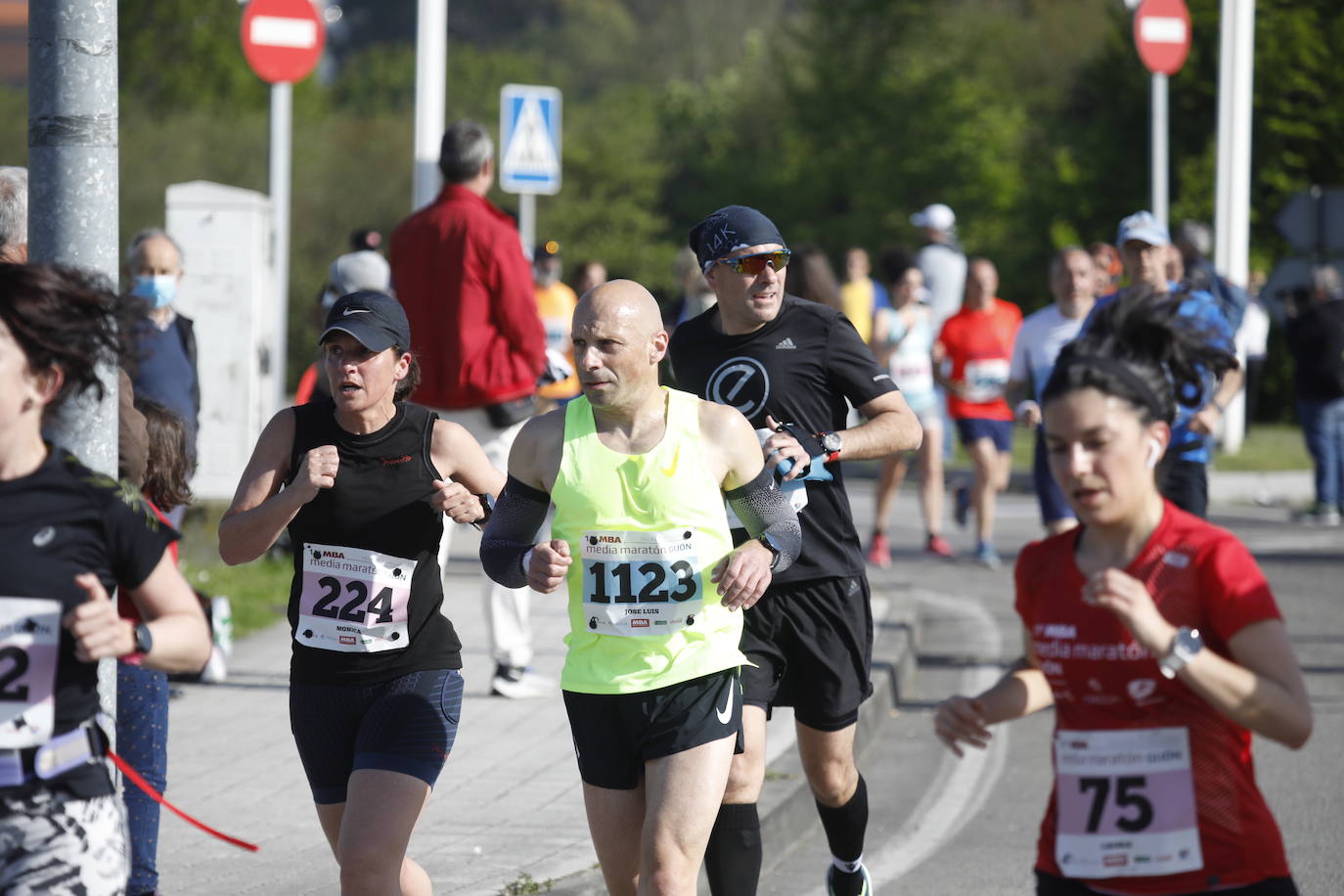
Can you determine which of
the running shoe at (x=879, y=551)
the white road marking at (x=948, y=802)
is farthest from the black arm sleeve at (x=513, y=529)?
the running shoe at (x=879, y=551)

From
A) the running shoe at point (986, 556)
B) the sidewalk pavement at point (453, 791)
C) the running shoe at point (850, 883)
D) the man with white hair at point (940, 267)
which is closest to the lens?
the running shoe at point (850, 883)

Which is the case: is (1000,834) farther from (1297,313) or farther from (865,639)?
(1297,313)

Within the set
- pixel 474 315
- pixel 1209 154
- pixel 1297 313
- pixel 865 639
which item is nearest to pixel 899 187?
pixel 1209 154

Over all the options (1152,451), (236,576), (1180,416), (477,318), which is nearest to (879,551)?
(236,576)

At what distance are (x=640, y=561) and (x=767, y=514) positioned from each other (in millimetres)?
419

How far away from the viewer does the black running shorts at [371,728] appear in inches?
182

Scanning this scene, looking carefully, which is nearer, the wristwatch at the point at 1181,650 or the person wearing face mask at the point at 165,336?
the wristwatch at the point at 1181,650

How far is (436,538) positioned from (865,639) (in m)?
1.40

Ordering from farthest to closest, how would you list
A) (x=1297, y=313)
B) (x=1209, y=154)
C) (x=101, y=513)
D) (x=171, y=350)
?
1. (x=1209, y=154)
2. (x=1297, y=313)
3. (x=171, y=350)
4. (x=101, y=513)

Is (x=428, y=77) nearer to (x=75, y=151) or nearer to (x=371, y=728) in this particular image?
(x=75, y=151)

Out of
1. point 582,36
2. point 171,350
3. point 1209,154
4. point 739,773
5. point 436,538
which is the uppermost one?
point 582,36

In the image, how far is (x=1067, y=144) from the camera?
135ft

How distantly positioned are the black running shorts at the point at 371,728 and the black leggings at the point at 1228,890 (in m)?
1.67

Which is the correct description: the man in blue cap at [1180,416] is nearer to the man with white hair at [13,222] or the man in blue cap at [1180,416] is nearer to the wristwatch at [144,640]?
the man with white hair at [13,222]
